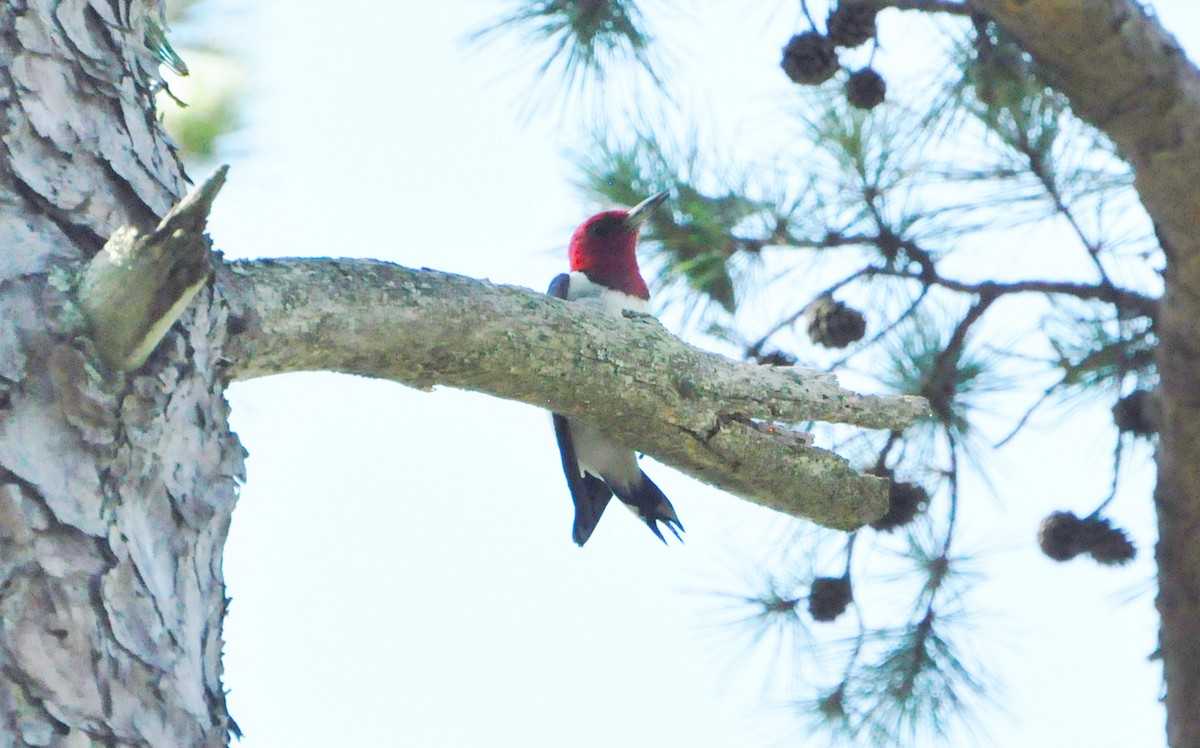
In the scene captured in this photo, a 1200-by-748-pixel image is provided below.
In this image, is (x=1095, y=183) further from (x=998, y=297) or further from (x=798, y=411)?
(x=798, y=411)

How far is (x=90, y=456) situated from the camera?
1190mm

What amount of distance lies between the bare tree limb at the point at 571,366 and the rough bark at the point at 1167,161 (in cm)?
49

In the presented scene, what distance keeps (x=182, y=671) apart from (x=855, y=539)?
70.5 inches

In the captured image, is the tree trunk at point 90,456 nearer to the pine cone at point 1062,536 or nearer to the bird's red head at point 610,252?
the bird's red head at point 610,252

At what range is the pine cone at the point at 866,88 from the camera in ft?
8.28

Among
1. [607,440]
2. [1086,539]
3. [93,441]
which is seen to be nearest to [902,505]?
[1086,539]

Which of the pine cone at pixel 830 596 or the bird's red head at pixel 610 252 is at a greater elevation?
the bird's red head at pixel 610 252

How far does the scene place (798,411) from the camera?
1934 mm

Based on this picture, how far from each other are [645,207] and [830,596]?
904 millimetres

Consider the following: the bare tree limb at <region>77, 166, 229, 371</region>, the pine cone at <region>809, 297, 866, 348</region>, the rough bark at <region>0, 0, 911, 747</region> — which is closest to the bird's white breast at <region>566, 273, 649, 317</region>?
the pine cone at <region>809, 297, 866, 348</region>

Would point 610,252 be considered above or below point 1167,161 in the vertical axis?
above

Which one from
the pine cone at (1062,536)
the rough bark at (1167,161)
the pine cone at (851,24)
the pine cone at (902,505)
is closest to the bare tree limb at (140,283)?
the rough bark at (1167,161)

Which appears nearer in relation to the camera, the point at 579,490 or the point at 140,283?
the point at 140,283

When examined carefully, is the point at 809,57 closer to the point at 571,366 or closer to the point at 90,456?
the point at 571,366
